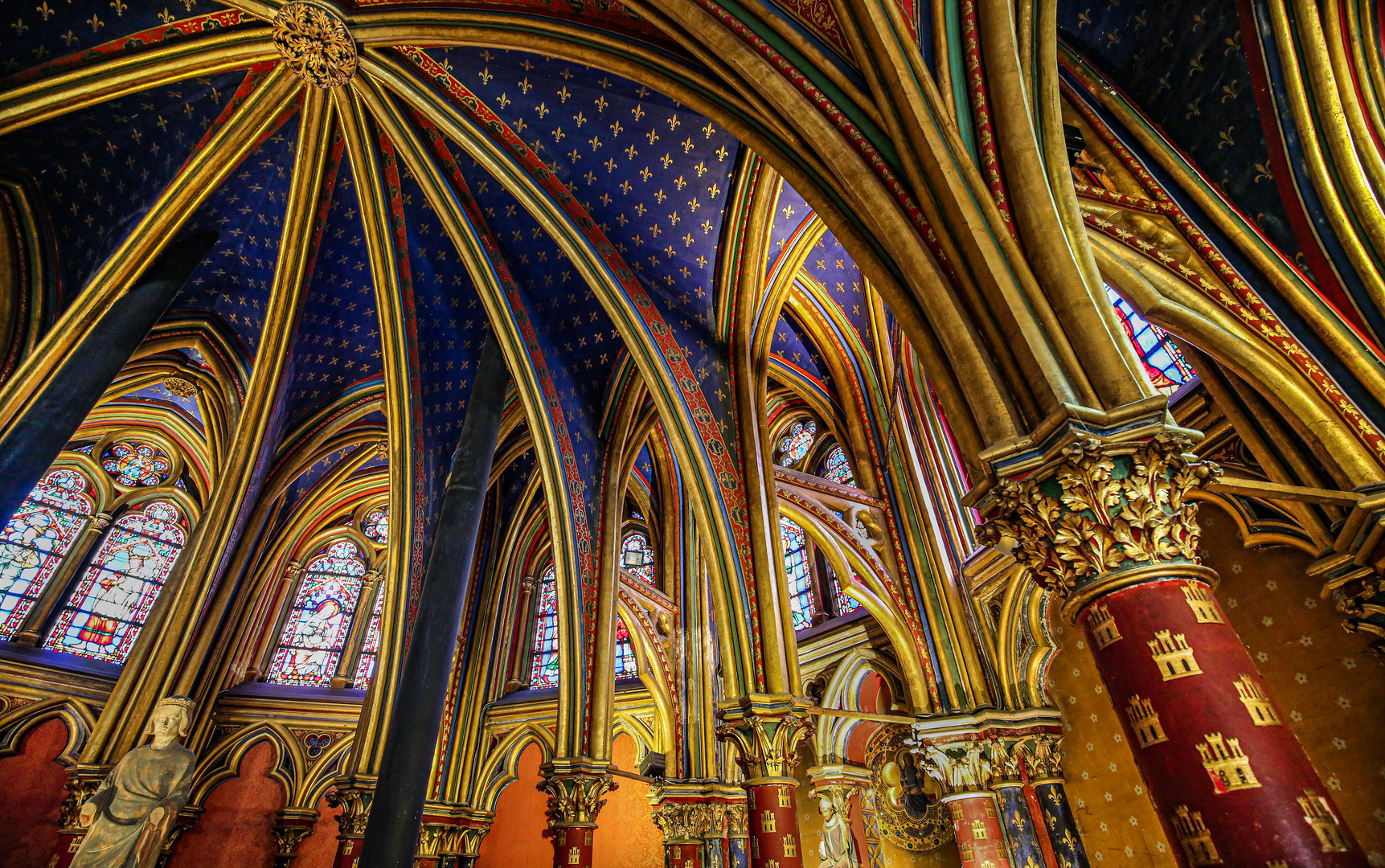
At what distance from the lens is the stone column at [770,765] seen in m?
5.86

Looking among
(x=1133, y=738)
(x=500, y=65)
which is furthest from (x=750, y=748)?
(x=500, y=65)

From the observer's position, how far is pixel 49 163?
7.92 meters

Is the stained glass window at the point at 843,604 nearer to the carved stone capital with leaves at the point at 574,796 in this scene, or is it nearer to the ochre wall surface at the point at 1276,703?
the ochre wall surface at the point at 1276,703

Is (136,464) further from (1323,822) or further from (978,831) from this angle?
(1323,822)

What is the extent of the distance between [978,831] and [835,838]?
1975 mm

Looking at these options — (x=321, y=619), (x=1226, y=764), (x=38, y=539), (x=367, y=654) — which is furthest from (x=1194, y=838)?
(x=38, y=539)

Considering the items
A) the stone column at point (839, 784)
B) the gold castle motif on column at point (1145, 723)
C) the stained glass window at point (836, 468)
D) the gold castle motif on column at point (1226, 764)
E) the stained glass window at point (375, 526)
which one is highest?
the stained glass window at point (375, 526)

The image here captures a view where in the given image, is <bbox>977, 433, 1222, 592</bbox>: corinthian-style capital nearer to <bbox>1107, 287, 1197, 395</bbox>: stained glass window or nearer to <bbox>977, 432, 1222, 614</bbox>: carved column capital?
<bbox>977, 432, 1222, 614</bbox>: carved column capital

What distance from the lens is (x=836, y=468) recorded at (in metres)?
12.2

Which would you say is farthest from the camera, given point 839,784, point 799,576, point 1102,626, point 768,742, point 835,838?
point 799,576

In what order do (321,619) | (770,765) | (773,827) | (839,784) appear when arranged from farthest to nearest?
1. (321,619)
2. (839,784)
3. (770,765)
4. (773,827)

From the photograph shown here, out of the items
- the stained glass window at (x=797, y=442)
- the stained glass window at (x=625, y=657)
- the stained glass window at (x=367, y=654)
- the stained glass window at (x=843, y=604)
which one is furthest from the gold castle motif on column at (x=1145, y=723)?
the stained glass window at (x=367, y=654)

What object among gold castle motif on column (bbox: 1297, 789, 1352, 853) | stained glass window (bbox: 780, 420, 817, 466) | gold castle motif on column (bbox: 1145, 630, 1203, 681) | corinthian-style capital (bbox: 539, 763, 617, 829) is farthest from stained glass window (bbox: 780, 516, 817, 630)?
gold castle motif on column (bbox: 1297, 789, 1352, 853)

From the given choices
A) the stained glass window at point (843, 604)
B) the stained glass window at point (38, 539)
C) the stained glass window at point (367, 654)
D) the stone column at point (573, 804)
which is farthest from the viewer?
the stained glass window at point (367, 654)
